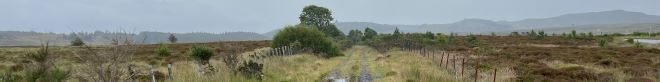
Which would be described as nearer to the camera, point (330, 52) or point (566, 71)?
point (566, 71)

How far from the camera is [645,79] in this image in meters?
17.8

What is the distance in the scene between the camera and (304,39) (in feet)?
151

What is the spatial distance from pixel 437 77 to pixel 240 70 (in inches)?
231

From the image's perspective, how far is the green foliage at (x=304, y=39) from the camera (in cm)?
4547

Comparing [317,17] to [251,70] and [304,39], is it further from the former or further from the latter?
[251,70]

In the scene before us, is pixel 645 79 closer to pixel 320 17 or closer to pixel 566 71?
pixel 566 71

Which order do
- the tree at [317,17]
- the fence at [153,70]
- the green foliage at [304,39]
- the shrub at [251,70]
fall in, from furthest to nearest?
the tree at [317,17] < the green foliage at [304,39] < the shrub at [251,70] < the fence at [153,70]

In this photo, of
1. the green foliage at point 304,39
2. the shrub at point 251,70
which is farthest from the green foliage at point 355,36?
the shrub at point 251,70

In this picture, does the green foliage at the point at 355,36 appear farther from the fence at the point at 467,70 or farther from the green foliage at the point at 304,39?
the fence at the point at 467,70

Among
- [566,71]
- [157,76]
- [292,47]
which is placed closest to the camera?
[157,76]

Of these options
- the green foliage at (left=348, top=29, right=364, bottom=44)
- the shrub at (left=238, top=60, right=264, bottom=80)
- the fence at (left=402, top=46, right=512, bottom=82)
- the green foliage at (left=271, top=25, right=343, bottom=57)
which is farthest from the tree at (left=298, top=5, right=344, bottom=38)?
the shrub at (left=238, top=60, right=264, bottom=80)

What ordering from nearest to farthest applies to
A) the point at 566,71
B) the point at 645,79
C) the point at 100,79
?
the point at 100,79
the point at 645,79
the point at 566,71

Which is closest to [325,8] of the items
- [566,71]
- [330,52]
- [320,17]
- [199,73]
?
[320,17]

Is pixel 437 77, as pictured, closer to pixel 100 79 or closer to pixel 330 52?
pixel 100 79
